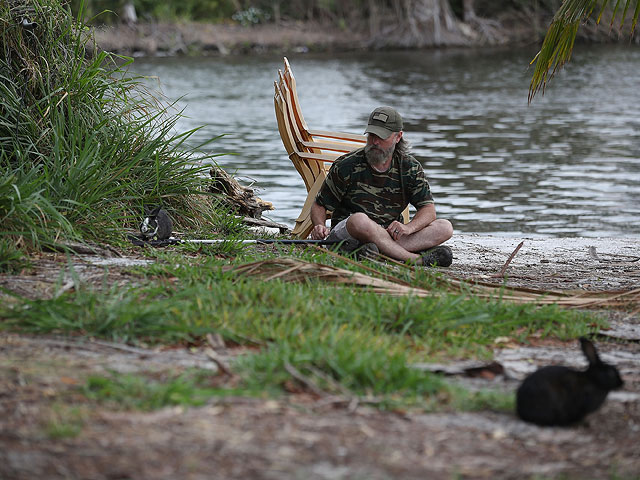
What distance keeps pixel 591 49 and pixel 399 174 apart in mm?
37537

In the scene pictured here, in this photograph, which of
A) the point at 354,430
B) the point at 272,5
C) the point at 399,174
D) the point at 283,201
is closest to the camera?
the point at 354,430

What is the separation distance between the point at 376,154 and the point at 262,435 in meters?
3.79

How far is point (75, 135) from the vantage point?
19.4 ft

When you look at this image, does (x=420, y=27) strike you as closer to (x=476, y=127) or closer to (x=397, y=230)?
(x=476, y=127)

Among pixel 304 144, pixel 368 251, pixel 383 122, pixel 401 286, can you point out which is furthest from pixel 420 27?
pixel 401 286

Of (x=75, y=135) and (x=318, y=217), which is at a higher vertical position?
(x=75, y=135)

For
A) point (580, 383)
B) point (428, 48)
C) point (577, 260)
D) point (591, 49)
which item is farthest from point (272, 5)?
point (580, 383)

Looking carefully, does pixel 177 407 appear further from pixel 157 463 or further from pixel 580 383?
pixel 580 383

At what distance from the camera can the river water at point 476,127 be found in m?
10.2

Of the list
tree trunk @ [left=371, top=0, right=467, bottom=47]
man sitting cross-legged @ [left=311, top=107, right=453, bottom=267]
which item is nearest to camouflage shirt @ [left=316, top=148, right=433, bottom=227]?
man sitting cross-legged @ [left=311, top=107, right=453, bottom=267]

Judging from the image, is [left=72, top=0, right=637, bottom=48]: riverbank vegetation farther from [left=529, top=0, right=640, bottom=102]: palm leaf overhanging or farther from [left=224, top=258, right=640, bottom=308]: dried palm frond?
[left=224, top=258, right=640, bottom=308]: dried palm frond

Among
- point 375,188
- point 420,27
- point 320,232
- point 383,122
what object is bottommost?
point 320,232

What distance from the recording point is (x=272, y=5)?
2023 inches

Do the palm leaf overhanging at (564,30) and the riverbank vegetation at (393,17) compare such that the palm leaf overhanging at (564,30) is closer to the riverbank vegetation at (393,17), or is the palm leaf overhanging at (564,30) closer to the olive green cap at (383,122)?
the olive green cap at (383,122)
